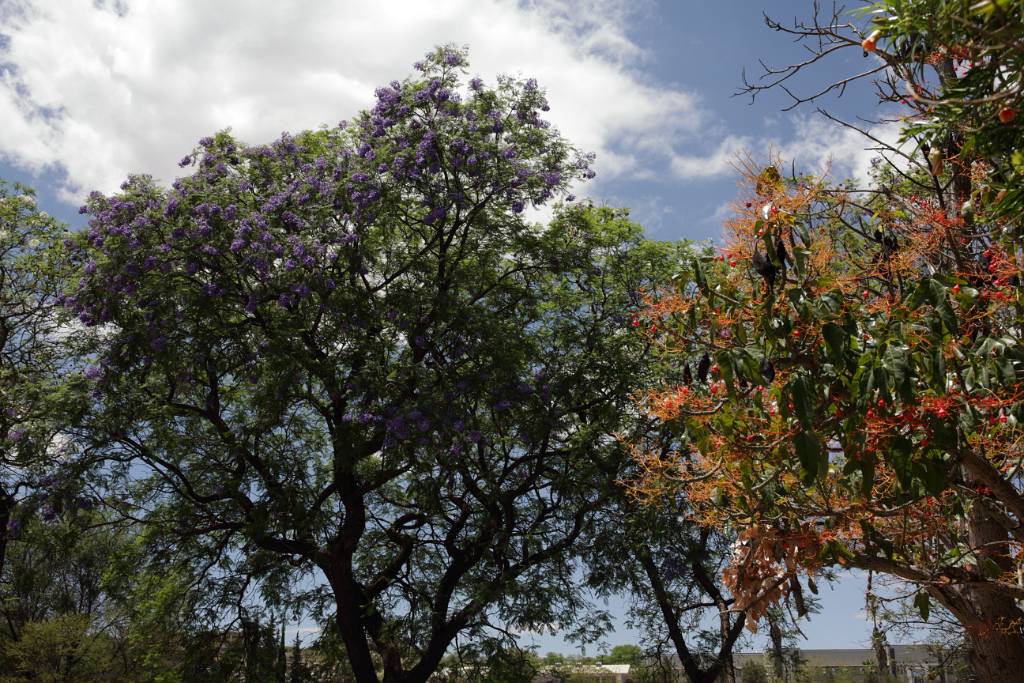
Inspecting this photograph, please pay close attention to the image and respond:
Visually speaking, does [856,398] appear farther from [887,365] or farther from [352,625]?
[352,625]

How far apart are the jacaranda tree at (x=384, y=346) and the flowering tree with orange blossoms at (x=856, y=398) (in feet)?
17.8

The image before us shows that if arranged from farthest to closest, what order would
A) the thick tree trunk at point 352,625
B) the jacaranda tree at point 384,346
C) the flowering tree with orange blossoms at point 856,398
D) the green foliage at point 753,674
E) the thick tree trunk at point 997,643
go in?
the green foliage at point 753,674, the thick tree trunk at point 352,625, the jacaranda tree at point 384,346, the thick tree trunk at point 997,643, the flowering tree with orange blossoms at point 856,398

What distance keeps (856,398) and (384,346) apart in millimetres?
8413

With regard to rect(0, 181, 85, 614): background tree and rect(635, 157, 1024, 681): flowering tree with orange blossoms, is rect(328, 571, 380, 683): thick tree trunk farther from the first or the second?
rect(635, 157, 1024, 681): flowering tree with orange blossoms

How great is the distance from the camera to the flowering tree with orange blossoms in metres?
3.76

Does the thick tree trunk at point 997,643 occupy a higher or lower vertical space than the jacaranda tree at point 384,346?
lower

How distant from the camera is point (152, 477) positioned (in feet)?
41.9

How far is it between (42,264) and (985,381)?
52.9 ft

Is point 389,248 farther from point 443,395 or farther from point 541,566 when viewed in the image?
point 541,566

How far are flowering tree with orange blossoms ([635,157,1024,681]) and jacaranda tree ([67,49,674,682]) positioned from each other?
5426 millimetres

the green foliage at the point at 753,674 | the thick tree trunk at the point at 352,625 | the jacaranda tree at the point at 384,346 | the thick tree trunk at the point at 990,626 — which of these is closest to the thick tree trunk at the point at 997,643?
the thick tree trunk at the point at 990,626

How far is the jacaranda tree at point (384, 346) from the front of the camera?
11.1 metres

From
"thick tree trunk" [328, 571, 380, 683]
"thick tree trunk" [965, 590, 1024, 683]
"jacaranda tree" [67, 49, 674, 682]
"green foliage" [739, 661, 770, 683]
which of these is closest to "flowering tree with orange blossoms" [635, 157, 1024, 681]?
"thick tree trunk" [965, 590, 1024, 683]

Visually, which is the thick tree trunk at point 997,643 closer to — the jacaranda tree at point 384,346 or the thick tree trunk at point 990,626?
the thick tree trunk at point 990,626
